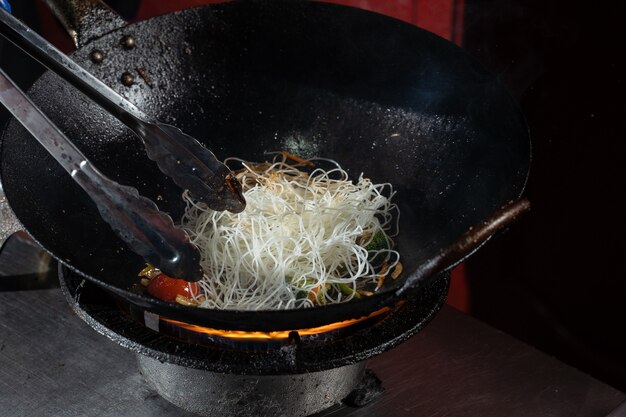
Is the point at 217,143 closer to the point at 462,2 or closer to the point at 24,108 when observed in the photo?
the point at 24,108

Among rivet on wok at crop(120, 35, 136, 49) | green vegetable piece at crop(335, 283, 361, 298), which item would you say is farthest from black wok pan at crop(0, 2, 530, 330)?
green vegetable piece at crop(335, 283, 361, 298)

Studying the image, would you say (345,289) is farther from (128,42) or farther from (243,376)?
(128,42)

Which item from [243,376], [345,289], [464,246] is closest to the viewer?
[464,246]

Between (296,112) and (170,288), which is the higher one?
(296,112)

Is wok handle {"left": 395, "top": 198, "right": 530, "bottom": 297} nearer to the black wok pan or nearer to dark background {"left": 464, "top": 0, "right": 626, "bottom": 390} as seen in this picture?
the black wok pan

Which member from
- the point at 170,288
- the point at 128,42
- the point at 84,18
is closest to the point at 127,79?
the point at 128,42

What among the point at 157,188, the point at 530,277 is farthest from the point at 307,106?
the point at 530,277
